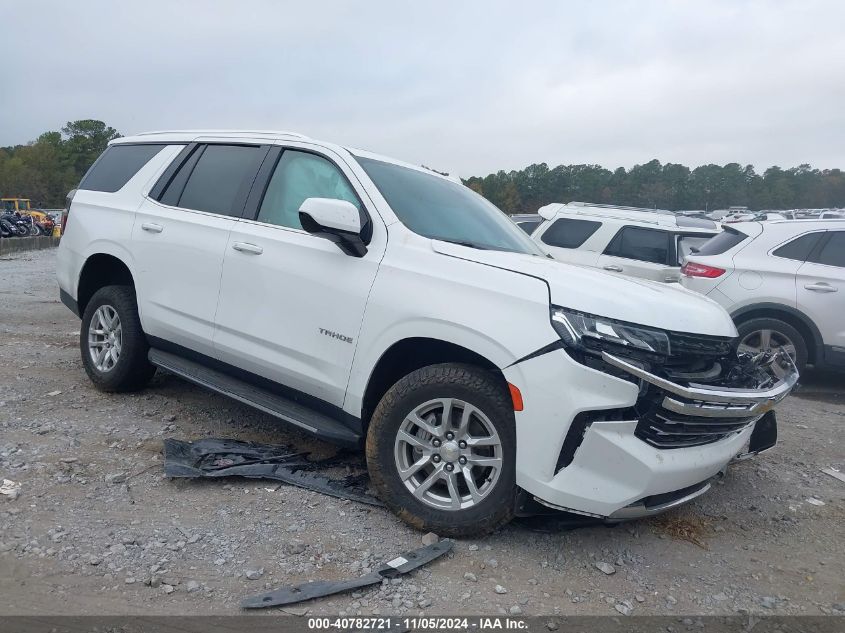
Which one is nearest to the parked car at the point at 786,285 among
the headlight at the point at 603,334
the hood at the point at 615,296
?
the hood at the point at 615,296

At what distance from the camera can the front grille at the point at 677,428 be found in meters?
2.81

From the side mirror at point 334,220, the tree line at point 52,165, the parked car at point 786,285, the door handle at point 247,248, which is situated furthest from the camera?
the tree line at point 52,165

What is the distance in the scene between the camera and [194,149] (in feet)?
15.6

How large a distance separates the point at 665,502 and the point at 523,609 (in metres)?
0.81

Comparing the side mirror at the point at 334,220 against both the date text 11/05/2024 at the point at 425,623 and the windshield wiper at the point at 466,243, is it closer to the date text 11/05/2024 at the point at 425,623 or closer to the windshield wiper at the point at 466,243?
the windshield wiper at the point at 466,243

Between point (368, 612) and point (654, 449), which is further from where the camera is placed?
point (654, 449)

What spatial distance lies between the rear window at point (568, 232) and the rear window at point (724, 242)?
4.99 ft

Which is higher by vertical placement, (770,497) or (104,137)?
(104,137)

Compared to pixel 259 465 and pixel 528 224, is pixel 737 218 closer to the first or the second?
pixel 528 224

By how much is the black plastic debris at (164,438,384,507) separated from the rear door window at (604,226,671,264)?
5.38 m

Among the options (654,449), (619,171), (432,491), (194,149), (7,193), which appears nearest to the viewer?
(654,449)

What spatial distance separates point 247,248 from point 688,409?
8.42 ft

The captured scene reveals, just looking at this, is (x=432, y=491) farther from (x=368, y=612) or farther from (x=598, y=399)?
(x=598, y=399)

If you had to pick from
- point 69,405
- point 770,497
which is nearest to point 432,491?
point 770,497
